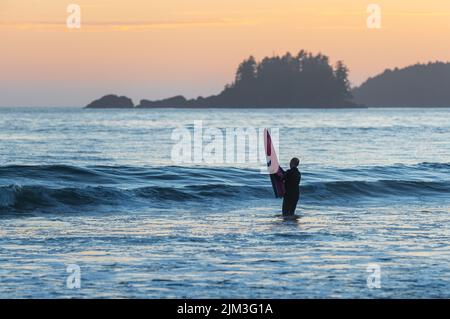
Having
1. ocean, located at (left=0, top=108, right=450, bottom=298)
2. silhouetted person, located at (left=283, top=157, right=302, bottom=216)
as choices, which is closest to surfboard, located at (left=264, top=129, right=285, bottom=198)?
silhouetted person, located at (left=283, top=157, right=302, bottom=216)

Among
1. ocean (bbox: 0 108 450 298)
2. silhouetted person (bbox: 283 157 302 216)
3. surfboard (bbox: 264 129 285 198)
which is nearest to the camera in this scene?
ocean (bbox: 0 108 450 298)

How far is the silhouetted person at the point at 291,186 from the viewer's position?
21.7m

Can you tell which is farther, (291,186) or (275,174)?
(275,174)

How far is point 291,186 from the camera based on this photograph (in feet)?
71.8

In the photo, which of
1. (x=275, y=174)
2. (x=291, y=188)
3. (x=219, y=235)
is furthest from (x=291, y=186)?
(x=219, y=235)

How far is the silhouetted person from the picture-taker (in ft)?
71.3

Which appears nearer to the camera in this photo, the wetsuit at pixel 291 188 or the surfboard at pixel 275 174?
the wetsuit at pixel 291 188

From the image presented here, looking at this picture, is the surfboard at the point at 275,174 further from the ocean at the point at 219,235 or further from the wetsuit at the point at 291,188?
the ocean at the point at 219,235

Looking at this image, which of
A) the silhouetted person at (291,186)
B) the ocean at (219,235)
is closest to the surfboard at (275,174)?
the silhouetted person at (291,186)

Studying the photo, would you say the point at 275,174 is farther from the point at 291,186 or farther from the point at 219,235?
the point at 219,235

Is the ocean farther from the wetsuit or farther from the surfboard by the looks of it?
the surfboard

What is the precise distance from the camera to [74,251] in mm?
16188

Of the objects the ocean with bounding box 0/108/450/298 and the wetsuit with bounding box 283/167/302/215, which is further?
the wetsuit with bounding box 283/167/302/215

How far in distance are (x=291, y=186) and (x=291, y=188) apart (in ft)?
0.22
